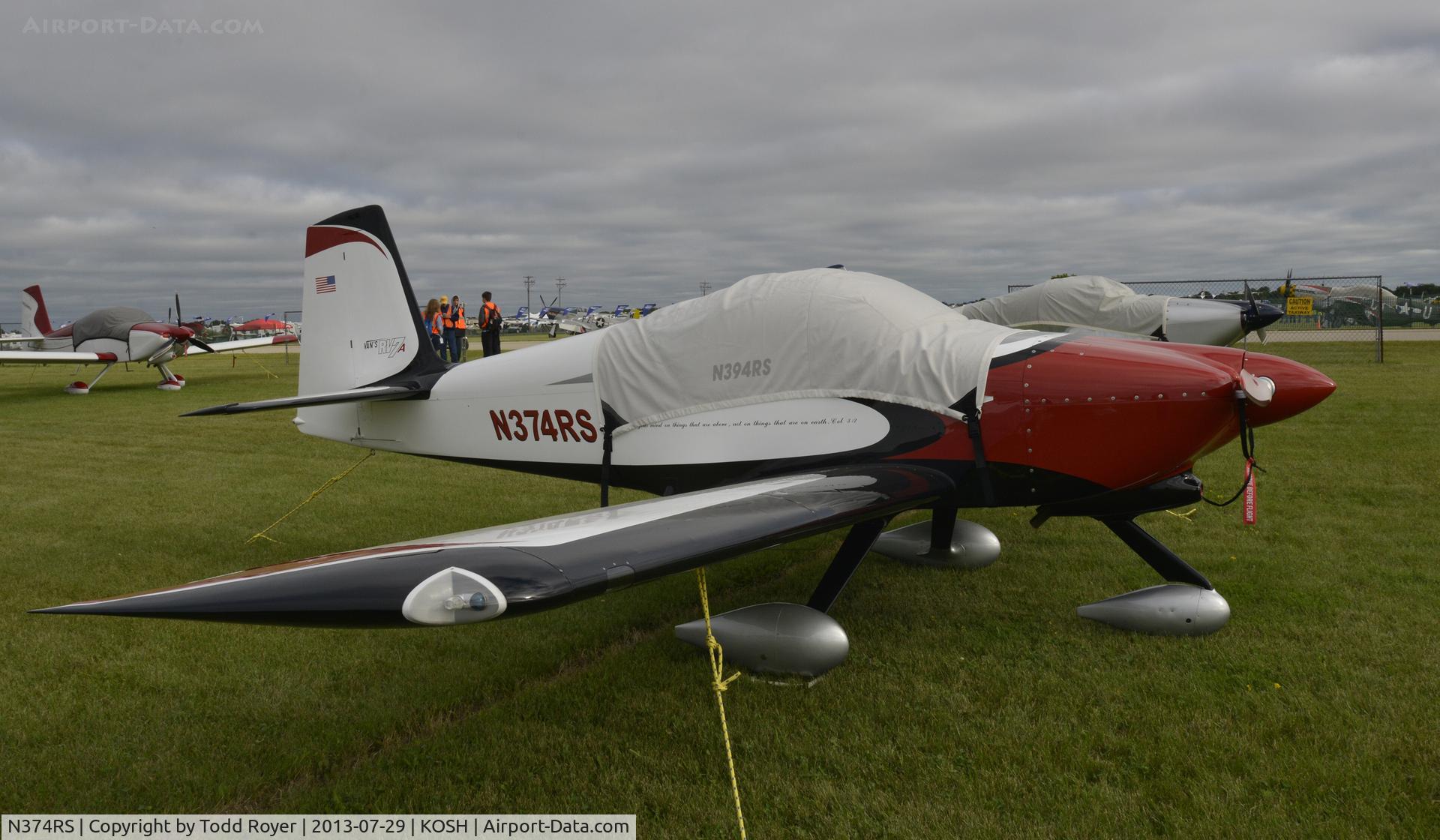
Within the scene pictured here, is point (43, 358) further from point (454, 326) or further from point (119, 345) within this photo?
point (454, 326)

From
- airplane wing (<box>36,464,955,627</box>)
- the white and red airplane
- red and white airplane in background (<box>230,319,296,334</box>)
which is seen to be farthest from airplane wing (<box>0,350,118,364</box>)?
red and white airplane in background (<box>230,319,296,334</box>)

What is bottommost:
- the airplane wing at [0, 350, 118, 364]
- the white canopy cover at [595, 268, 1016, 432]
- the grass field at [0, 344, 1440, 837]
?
the grass field at [0, 344, 1440, 837]

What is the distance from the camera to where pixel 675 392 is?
4.86 metres

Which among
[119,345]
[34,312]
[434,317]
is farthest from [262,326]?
[434,317]

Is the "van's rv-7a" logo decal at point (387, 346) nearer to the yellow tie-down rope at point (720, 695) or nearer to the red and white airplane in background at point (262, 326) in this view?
the yellow tie-down rope at point (720, 695)

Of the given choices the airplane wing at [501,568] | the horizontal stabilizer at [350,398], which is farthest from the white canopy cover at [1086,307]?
the airplane wing at [501,568]

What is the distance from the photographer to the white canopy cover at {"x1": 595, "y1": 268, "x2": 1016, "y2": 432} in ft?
13.9

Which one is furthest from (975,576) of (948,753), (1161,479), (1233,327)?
(1233,327)

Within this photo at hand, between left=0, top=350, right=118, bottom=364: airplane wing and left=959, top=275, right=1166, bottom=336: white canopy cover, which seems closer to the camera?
left=959, top=275, right=1166, bottom=336: white canopy cover

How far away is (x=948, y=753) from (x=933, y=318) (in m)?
2.31

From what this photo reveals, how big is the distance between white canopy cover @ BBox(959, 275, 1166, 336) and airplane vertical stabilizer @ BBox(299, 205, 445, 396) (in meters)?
7.79

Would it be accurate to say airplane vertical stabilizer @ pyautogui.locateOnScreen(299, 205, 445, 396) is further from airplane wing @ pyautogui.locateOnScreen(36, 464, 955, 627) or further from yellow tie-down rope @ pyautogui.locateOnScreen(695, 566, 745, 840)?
yellow tie-down rope @ pyautogui.locateOnScreen(695, 566, 745, 840)

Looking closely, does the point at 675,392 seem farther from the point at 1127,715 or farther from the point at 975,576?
the point at 1127,715

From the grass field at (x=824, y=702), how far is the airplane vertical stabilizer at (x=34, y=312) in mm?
29861
